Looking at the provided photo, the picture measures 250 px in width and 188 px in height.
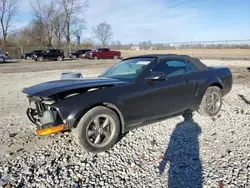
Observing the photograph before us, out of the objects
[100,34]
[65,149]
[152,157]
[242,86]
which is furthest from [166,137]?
[100,34]

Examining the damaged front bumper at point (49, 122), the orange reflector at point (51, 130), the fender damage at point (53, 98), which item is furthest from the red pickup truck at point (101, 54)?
the orange reflector at point (51, 130)

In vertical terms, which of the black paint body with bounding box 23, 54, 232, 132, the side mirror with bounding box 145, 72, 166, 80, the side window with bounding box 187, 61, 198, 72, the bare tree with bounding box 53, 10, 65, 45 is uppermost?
the bare tree with bounding box 53, 10, 65, 45

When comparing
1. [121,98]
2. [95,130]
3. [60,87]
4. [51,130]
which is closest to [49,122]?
[51,130]

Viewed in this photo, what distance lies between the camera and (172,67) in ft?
16.3

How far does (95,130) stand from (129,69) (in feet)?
5.20

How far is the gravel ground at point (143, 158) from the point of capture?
3066 mm

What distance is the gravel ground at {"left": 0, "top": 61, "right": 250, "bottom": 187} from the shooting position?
10.1 ft

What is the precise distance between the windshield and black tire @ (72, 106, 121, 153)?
0.86 meters

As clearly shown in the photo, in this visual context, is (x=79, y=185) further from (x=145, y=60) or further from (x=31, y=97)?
(x=145, y=60)

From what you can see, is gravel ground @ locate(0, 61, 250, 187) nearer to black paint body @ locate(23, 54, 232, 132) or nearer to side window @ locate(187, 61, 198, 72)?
black paint body @ locate(23, 54, 232, 132)

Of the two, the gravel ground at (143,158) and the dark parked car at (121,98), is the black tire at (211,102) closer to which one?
Result: the dark parked car at (121,98)

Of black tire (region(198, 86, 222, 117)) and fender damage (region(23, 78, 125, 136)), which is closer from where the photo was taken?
fender damage (region(23, 78, 125, 136))

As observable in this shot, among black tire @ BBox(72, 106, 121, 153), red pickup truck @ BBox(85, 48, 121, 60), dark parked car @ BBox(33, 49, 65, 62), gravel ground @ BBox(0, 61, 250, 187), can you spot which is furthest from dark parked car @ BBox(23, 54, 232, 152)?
→ red pickup truck @ BBox(85, 48, 121, 60)

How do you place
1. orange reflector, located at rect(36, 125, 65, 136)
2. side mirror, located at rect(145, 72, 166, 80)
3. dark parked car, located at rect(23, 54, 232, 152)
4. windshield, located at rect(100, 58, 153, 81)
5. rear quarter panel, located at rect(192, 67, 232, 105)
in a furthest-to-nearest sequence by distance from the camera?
rear quarter panel, located at rect(192, 67, 232, 105) → windshield, located at rect(100, 58, 153, 81) → side mirror, located at rect(145, 72, 166, 80) → dark parked car, located at rect(23, 54, 232, 152) → orange reflector, located at rect(36, 125, 65, 136)
